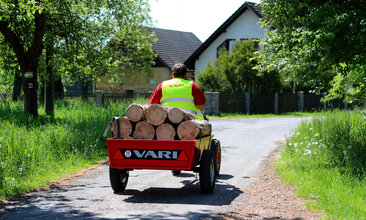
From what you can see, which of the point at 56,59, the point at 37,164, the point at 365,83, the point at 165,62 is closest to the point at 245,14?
the point at 165,62

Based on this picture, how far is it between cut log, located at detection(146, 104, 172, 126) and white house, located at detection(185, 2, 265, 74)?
29682mm

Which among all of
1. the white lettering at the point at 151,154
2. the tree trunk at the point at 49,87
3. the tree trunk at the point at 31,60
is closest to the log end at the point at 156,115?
the white lettering at the point at 151,154

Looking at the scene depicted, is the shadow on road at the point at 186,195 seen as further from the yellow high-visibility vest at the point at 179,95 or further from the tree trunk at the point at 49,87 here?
the tree trunk at the point at 49,87

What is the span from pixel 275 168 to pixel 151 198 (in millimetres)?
3631

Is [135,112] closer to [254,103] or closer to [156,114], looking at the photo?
[156,114]

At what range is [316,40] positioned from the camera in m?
8.27

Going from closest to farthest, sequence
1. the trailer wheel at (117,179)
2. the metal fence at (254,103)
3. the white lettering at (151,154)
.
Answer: the white lettering at (151,154) < the trailer wheel at (117,179) < the metal fence at (254,103)

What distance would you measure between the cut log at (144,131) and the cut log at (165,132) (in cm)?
10

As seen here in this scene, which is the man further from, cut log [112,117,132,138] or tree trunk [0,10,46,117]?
tree trunk [0,10,46,117]

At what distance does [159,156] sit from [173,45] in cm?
3956

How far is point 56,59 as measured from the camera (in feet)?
63.5

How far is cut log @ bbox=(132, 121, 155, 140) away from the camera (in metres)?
7.13

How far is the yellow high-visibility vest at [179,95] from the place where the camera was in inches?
313

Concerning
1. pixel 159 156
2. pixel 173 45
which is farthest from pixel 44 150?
pixel 173 45
